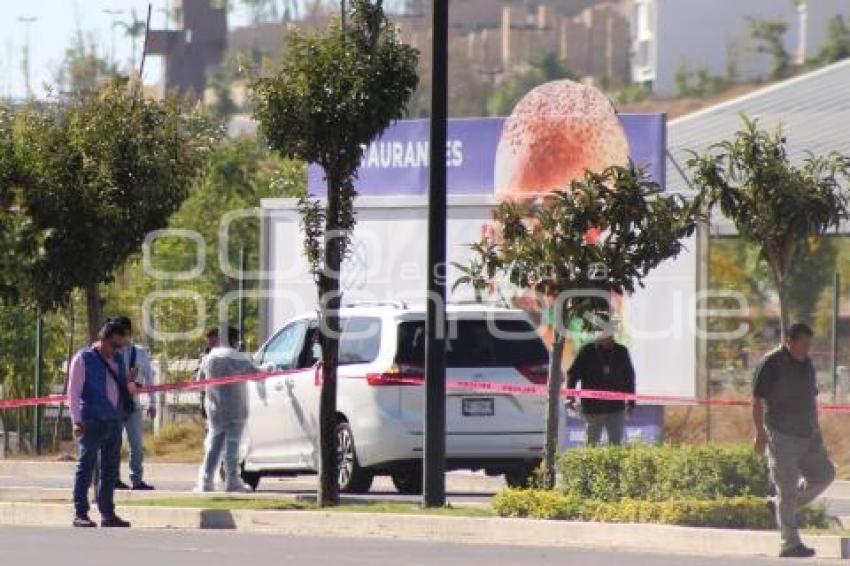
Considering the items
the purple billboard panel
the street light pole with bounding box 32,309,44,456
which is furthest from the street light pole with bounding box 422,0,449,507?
the street light pole with bounding box 32,309,44,456

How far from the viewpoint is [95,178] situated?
2136 centimetres

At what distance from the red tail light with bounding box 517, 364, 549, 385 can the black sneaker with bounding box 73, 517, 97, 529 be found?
4844mm

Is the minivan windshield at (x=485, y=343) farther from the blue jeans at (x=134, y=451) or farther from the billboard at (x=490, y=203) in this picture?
the billboard at (x=490, y=203)

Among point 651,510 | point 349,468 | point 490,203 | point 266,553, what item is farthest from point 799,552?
point 490,203

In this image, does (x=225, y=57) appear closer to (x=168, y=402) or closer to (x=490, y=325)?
(x=168, y=402)

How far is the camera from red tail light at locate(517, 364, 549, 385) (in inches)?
909

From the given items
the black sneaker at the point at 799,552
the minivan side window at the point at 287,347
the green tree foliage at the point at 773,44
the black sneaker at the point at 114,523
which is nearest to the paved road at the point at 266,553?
the black sneaker at the point at 799,552

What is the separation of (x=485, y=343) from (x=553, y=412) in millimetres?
2794

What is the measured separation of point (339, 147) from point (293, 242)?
10903 mm

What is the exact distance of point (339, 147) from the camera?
2014 centimetres

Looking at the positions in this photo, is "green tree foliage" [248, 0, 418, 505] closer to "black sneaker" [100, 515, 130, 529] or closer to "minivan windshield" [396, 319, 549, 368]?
"black sneaker" [100, 515, 130, 529]

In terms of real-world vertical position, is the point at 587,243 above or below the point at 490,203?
below

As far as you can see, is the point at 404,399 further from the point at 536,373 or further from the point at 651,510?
the point at 651,510

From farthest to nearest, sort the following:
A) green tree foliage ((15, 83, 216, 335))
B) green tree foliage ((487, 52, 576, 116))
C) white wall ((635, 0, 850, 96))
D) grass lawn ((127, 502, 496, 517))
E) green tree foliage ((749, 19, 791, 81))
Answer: green tree foliage ((487, 52, 576, 116))
white wall ((635, 0, 850, 96))
green tree foliage ((749, 19, 791, 81))
green tree foliage ((15, 83, 216, 335))
grass lawn ((127, 502, 496, 517))
